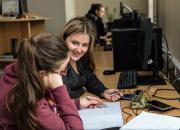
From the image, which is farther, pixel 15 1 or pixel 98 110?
pixel 15 1

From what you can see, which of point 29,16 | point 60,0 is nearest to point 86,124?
point 29,16

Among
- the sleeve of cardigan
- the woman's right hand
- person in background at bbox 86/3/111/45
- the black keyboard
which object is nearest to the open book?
the sleeve of cardigan

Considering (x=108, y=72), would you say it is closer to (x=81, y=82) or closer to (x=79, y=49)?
(x=81, y=82)

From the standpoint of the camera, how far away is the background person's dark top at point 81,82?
6.31 feet

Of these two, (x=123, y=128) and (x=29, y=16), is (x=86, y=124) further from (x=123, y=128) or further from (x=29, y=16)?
(x=29, y=16)

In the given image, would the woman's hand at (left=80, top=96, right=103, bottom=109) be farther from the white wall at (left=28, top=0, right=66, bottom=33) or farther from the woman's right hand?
the white wall at (left=28, top=0, right=66, bottom=33)

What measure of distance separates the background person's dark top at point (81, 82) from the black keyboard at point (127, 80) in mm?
153

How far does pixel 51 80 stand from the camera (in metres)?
1.24

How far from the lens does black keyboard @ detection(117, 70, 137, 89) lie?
208 centimetres

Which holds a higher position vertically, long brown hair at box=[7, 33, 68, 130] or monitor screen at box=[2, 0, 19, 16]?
monitor screen at box=[2, 0, 19, 16]

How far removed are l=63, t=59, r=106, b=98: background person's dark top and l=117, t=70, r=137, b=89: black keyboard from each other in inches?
6.0

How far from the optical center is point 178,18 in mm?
2676

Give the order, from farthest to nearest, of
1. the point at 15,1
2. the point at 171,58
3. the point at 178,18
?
the point at 15,1, the point at 171,58, the point at 178,18

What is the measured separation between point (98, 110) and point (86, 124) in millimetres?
202
